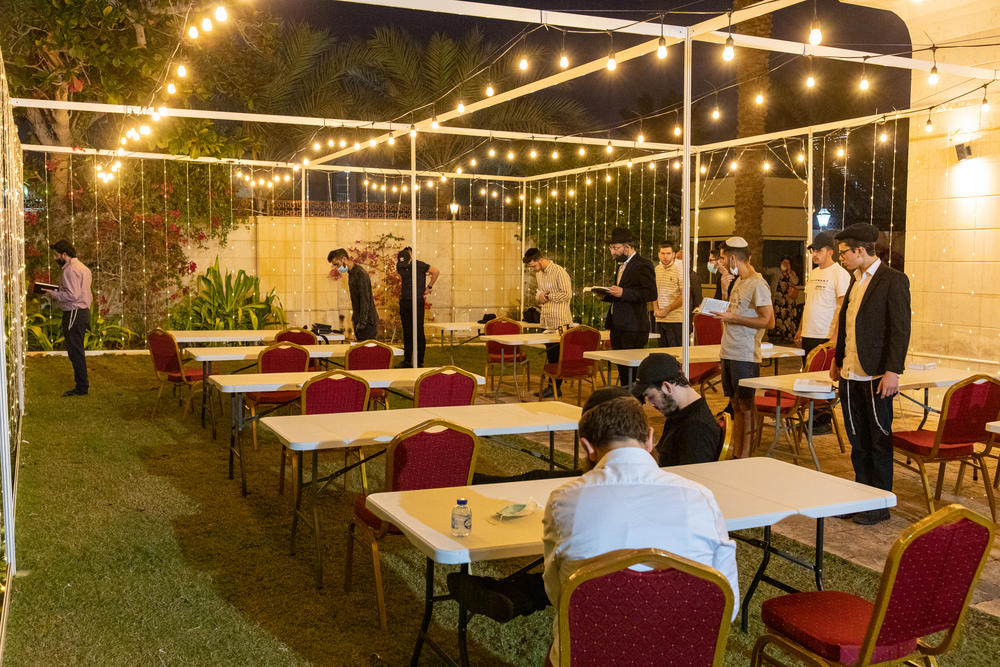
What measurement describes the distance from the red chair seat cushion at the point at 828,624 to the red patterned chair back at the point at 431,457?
4.76 ft

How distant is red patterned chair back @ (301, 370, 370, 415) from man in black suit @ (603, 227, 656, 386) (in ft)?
10.4

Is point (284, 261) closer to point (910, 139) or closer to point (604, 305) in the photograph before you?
point (604, 305)

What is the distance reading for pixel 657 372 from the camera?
3729 millimetres

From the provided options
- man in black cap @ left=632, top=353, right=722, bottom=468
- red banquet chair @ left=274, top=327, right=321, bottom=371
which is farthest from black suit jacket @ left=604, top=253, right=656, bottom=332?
man in black cap @ left=632, top=353, right=722, bottom=468

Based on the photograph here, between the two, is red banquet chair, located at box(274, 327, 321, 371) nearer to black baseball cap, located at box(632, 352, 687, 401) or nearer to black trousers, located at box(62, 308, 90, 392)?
black trousers, located at box(62, 308, 90, 392)

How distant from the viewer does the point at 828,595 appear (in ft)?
9.96

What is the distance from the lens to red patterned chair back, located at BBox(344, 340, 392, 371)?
718 centimetres

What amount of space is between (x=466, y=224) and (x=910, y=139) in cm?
869

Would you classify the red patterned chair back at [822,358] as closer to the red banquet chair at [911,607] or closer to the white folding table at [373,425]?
the white folding table at [373,425]

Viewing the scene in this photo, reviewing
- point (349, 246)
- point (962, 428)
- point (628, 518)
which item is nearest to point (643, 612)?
point (628, 518)

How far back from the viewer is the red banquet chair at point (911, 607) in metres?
2.42

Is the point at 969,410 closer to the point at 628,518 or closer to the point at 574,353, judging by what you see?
the point at 628,518

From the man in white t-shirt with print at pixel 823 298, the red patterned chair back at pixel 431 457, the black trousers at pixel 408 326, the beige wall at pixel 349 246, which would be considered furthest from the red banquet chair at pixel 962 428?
the beige wall at pixel 349 246

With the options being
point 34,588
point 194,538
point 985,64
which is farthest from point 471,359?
point 34,588
